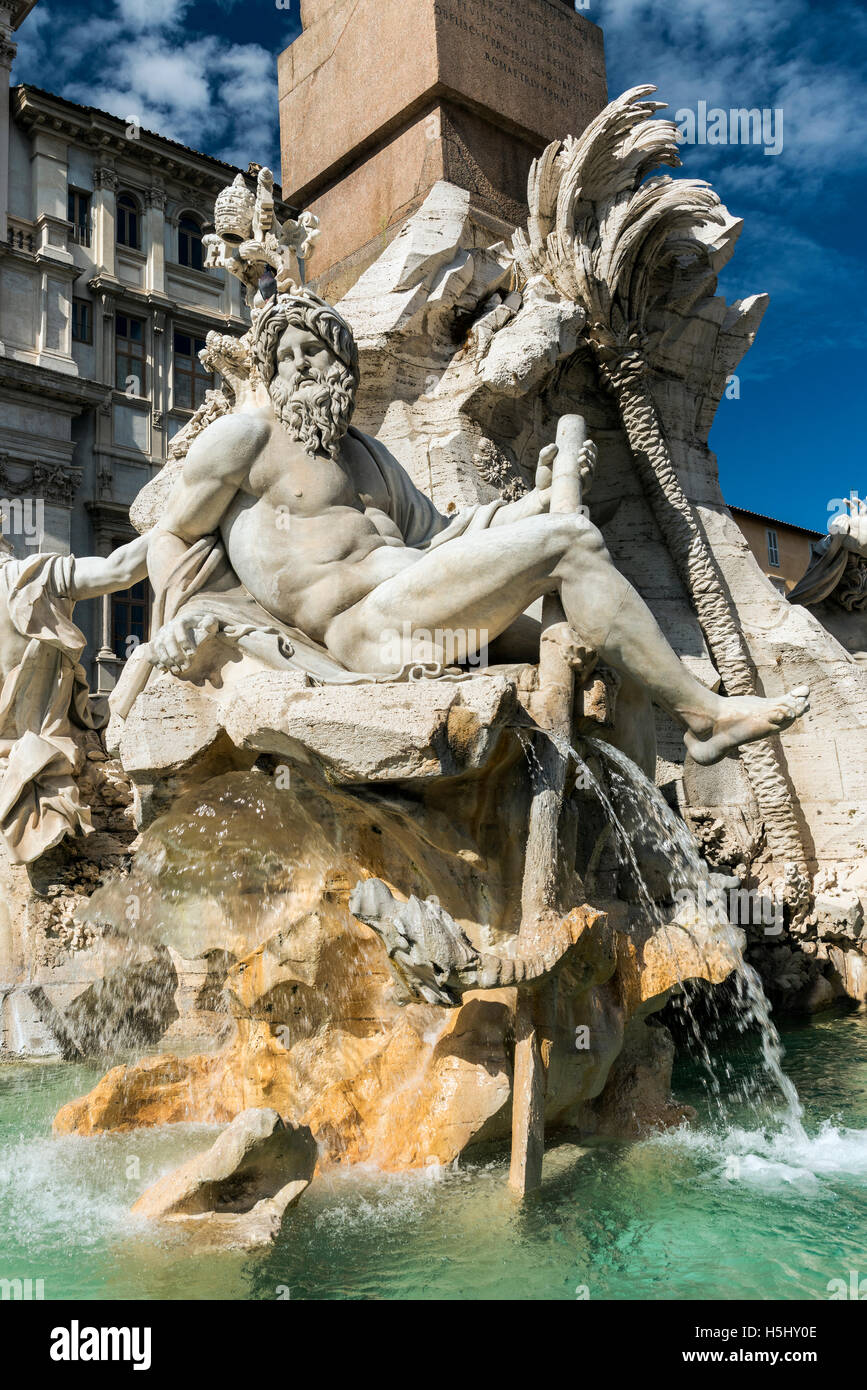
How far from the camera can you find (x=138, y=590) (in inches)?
882

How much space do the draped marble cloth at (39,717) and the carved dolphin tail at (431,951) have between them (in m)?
3.98

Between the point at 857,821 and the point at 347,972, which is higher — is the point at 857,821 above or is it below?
above

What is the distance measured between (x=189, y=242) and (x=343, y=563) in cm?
2465

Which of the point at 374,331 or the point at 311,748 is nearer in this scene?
the point at 311,748

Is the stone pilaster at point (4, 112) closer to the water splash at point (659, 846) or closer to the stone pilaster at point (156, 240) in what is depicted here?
the stone pilaster at point (156, 240)

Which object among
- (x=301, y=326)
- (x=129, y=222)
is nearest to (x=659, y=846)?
(x=301, y=326)

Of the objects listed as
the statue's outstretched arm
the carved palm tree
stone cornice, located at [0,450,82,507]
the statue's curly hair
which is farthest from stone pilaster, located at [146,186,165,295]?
the statue's curly hair

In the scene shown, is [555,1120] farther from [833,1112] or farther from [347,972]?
[833,1112]

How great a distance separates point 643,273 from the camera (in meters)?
7.32

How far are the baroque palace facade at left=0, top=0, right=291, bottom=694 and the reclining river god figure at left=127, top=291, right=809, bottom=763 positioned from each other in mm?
16963

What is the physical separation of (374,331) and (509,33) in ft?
9.10

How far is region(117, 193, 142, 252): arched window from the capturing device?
2484 cm

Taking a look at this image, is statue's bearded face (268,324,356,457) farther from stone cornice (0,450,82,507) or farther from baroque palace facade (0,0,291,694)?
stone cornice (0,450,82,507)
